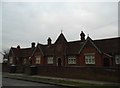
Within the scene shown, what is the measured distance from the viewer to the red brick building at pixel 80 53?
3444cm

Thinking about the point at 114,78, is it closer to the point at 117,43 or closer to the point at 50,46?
the point at 117,43

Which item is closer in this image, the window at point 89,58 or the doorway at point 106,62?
the doorway at point 106,62

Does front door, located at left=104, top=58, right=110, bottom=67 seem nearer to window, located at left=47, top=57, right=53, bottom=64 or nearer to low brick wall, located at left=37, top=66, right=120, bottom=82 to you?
low brick wall, located at left=37, top=66, right=120, bottom=82

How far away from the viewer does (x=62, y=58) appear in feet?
134

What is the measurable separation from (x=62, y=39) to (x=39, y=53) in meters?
8.98

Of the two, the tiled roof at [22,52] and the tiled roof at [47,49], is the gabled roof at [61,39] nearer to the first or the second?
the tiled roof at [47,49]

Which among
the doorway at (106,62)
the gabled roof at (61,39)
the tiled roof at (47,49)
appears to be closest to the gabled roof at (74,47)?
the gabled roof at (61,39)

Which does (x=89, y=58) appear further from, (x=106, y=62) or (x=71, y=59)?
(x=71, y=59)

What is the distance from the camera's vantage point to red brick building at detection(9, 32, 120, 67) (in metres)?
34.4

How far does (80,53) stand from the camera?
37.5 metres

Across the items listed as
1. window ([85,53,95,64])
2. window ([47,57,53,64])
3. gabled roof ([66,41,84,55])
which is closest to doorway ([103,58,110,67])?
window ([85,53,95,64])

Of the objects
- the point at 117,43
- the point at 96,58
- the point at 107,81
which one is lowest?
the point at 107,81

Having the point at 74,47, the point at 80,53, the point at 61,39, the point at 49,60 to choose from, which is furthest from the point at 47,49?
the point at 80,53

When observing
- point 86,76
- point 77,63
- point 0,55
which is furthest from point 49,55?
point 0,55
